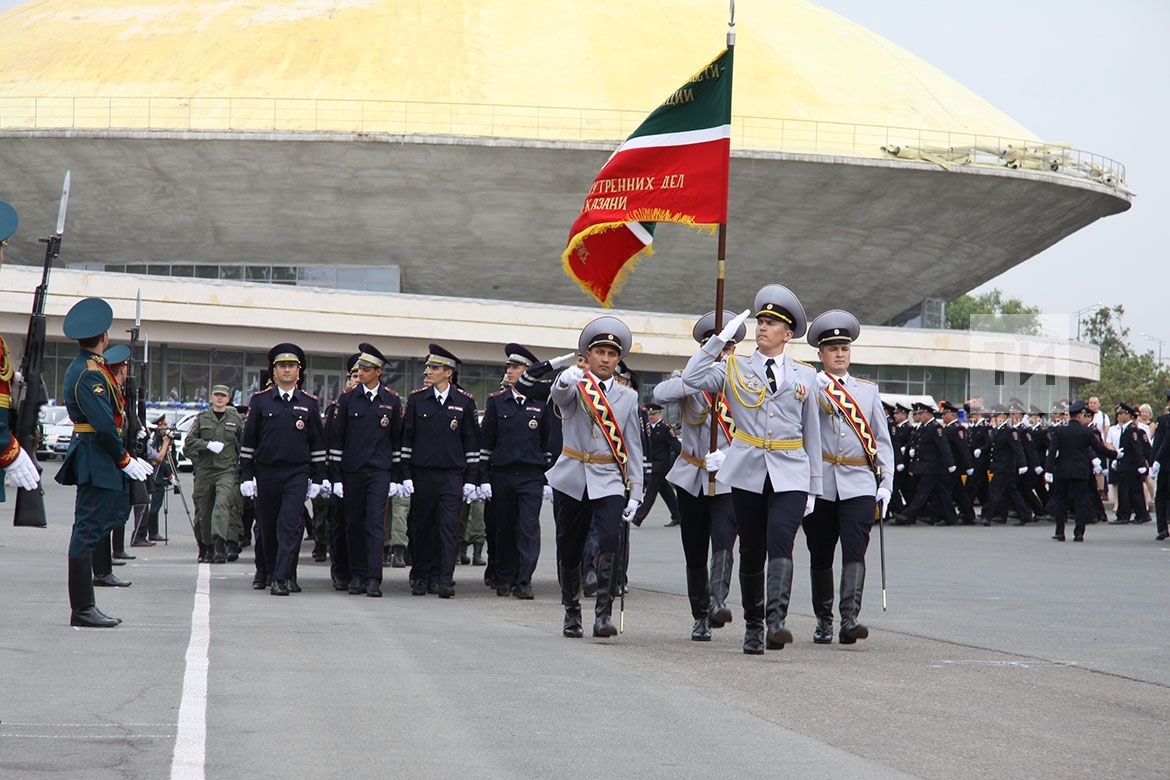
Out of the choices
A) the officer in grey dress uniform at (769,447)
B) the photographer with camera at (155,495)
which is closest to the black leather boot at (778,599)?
the officer in grey dress uniform at (769,447)

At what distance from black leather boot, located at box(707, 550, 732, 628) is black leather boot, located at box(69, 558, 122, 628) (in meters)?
3.86

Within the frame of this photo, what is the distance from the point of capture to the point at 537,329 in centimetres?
5306

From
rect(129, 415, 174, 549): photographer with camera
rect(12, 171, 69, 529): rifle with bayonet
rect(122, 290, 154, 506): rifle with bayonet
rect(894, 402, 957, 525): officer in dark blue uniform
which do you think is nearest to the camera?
rect(12, 171, 69, 529): rifle with bayonet

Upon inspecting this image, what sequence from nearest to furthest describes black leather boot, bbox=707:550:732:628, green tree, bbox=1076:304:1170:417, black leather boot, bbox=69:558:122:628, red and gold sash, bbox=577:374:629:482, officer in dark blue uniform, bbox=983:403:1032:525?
black leather boot, bbox=69:558:122:628 → red and gold sash, bbox=577:374:629:482 → black leather boot, bbox=707:550:732:628 → officer in dark blue uniform, bbox=983:403:1032:525 → green tree, bbox=1076:304:1170:417

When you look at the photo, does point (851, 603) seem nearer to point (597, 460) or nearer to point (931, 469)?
point (597, 460)

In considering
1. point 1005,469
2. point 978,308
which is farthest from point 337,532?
point 978,308

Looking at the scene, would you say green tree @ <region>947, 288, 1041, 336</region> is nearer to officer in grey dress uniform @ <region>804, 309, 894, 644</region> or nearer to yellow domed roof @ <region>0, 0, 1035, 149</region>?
yellow domed roof @ <region>0, 0, 1035, 149</region>

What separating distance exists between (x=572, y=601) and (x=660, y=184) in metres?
3.35

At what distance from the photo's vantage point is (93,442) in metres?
9.64

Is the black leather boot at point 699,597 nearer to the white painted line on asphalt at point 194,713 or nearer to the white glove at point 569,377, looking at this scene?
the white glove at point 569,377

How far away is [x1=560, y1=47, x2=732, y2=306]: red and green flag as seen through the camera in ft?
35.7

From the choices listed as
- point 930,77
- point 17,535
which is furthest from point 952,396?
point 17,535

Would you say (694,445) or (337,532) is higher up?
(694,445)

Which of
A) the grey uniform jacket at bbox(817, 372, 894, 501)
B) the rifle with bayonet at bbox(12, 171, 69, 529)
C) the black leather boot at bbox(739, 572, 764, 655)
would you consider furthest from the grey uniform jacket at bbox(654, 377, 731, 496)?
the rifle with bayonet at bbox(12, 171, 69, 529)
